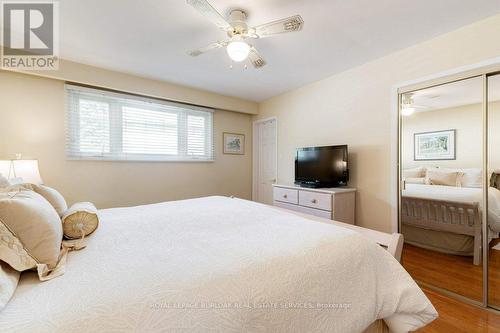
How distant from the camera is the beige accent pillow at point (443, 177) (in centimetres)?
200

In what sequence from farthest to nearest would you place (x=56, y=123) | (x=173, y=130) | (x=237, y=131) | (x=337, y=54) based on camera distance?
(x=237, y=131) < (x=173, y=130) < (x=56, y=123) < (x=337, y=54)

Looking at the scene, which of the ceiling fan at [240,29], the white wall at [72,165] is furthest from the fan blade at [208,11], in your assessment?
the white wall at [72,165]

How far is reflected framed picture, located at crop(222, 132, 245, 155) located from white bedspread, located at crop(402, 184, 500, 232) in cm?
272

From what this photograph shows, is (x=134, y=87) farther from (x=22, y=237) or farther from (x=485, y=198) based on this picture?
(x=485, y=198)

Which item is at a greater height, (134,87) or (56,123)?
(134,87)

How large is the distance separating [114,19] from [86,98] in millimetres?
1418

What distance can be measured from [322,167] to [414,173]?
98 centimetres

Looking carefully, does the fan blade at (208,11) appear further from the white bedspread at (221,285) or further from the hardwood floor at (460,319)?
the hardwood floor at (460,319)

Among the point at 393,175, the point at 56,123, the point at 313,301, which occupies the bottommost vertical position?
the point at 313,301

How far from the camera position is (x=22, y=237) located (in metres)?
0.83

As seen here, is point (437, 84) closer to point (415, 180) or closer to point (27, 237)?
point (415, 180)

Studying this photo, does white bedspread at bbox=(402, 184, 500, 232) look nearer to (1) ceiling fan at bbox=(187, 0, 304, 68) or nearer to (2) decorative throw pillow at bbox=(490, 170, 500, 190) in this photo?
(2) decorative throw pillow at bbox=(490, 170, 500, 190)

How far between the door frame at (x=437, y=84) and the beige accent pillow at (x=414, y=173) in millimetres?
62

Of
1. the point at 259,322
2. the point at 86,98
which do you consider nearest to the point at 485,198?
the point at 259,322
